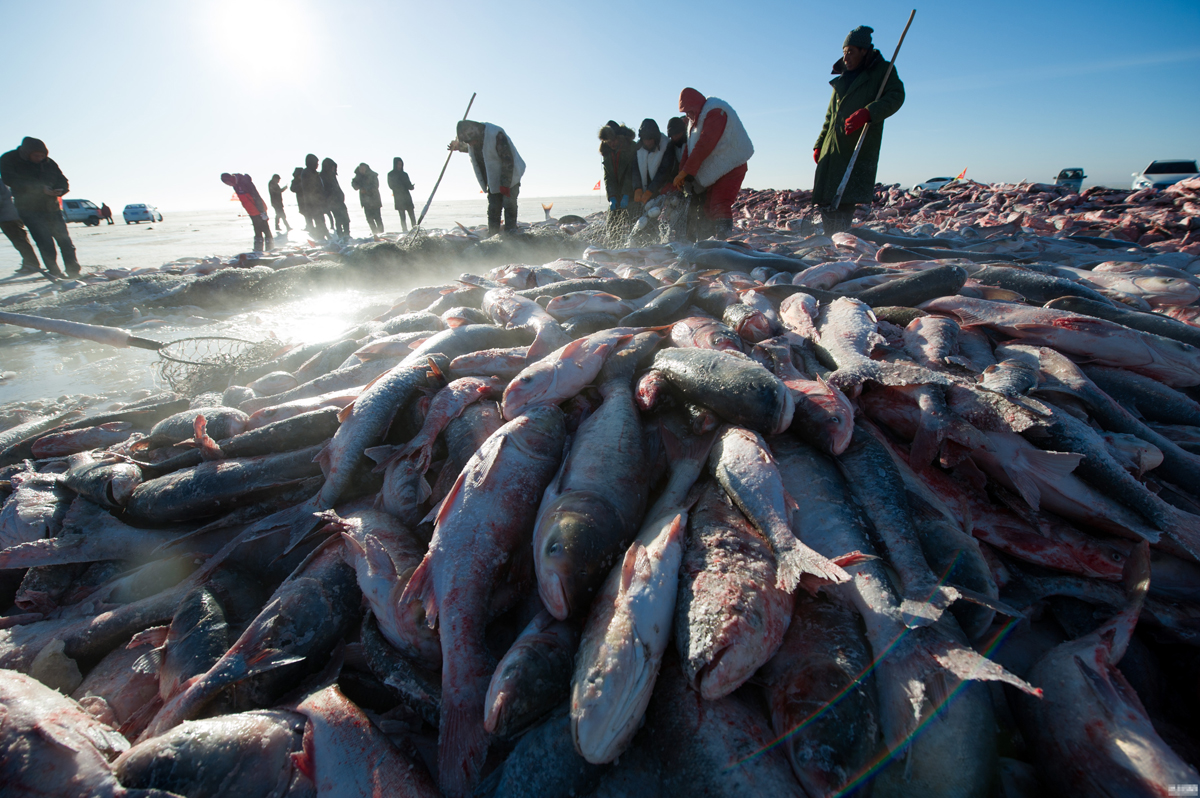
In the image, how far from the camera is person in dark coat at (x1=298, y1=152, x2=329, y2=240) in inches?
707

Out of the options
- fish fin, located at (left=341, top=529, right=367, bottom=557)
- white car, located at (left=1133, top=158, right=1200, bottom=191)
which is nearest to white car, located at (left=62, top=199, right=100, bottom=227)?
fish fin, located at (left=341, top=529, right=367, bottom=557)

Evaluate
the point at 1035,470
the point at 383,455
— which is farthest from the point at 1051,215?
the point at 383,455

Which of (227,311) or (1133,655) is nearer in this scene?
(1133,655)

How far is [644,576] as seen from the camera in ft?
5.90

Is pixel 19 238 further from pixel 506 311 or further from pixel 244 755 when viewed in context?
pixel 244 755

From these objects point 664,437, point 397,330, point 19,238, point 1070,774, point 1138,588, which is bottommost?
point 1070,774

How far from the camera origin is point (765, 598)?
5.74 ft

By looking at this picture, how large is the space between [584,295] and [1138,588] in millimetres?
3930

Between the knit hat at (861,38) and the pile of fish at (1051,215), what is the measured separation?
4.84 meters

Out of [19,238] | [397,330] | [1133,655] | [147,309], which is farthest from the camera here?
[19,238]

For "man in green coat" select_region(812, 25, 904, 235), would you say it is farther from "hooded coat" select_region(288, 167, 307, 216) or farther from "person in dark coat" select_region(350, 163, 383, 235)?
"hooded coat" select_region(288, 167, 307, 216)

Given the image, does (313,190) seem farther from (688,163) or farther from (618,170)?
(688,163)

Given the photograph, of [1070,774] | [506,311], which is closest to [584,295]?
[506,311]

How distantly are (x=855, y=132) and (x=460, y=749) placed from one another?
10.2 meters
